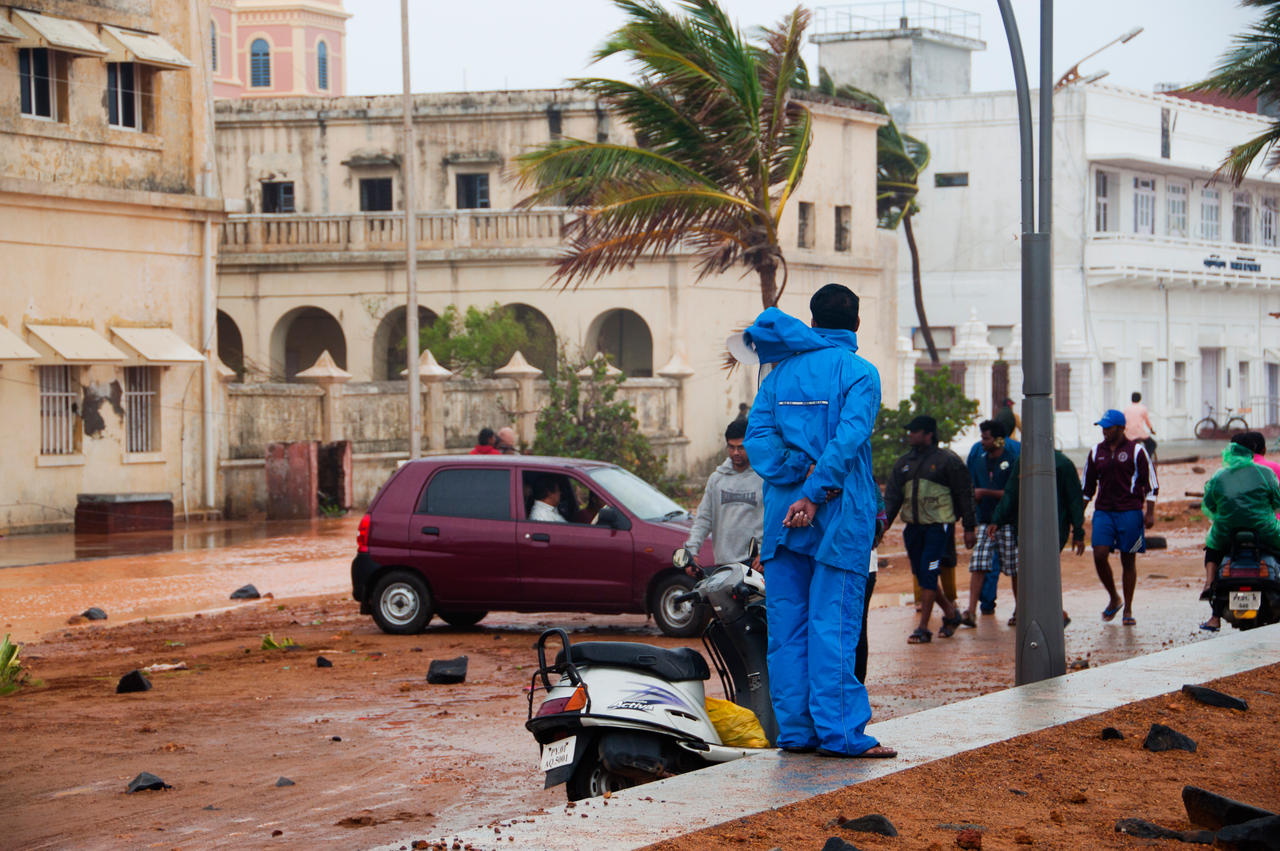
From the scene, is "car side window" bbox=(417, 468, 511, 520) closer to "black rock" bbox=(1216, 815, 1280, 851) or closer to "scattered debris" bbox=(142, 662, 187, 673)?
"scattered debris" bbox=(142, 662, 187, 673)

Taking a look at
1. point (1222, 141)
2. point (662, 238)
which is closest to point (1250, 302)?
point (1222, 141)

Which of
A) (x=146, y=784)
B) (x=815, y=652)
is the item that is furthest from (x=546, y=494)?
(x=815, y=652)

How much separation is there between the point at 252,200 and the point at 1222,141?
34760 millimetres

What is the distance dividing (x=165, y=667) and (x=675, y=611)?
408cm

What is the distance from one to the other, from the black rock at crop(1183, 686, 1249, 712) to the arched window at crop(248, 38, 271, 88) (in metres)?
73.5

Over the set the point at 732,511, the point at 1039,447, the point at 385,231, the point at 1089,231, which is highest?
the point at 1089,231

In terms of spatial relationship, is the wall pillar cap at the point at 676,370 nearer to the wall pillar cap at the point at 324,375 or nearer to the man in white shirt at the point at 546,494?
the wall pillar cap at the point at 324,375

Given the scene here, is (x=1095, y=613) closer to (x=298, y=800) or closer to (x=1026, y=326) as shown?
(x=1026, y=326)

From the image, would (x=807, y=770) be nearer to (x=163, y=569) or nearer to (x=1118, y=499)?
(x=1118, y=499)

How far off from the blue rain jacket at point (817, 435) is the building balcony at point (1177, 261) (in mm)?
45752

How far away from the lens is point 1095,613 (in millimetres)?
14297

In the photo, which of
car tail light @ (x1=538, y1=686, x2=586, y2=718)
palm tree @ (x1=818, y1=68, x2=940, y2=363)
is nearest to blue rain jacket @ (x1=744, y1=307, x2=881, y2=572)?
car tail light @ (x1=538, y1=686, x2=586, y2=718)

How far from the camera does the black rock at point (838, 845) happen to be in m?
5.07

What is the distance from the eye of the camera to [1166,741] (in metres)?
7.02
